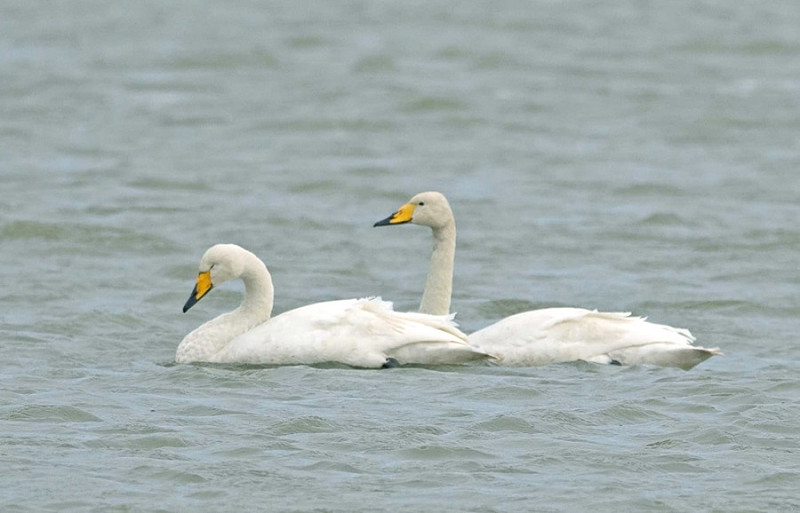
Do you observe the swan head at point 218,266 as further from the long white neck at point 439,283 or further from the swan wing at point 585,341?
the swan wing at point 585,341

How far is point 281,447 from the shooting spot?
28.1 ft

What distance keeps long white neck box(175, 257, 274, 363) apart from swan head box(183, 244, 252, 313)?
0.07 meters

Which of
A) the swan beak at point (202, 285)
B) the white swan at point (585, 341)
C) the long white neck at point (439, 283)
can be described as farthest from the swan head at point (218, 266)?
the white swan at point (585, 341)

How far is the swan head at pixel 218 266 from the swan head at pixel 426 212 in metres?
1.23

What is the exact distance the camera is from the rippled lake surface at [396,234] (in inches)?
328

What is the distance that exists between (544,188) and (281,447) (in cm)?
1034

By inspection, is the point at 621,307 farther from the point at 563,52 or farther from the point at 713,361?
the point at 563,52

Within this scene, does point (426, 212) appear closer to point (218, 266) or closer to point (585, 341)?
point (218, 266)

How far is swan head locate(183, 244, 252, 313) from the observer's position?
36.3ft

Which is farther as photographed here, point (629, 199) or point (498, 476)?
point (629, 199)

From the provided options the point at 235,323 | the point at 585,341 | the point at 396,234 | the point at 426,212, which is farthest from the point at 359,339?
the point at 396,234

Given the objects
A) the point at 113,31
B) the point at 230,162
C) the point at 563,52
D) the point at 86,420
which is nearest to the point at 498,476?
the point at 86,420

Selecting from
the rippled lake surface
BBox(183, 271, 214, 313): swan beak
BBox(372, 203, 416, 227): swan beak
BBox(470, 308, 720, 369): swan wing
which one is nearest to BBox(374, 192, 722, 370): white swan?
BBox(470, 308, 720, 369): swan wing

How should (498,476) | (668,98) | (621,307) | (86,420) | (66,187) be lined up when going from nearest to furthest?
(498,476) → (86,420) → (621,307) → (66,187) → (668,98)
